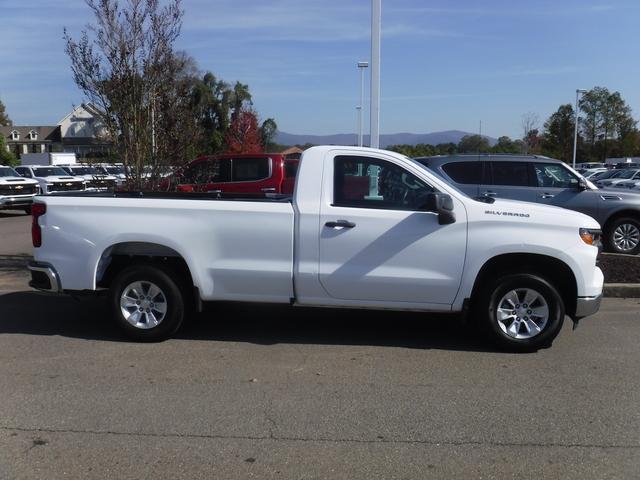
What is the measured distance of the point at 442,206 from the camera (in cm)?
571

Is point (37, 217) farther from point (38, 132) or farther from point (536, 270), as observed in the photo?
point (38, 132)

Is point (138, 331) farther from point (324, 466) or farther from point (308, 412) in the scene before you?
point (324, 466)

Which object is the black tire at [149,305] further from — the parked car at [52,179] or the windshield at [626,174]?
the windshield at [626,174]

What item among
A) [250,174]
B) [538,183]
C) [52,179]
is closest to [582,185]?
[538,183]

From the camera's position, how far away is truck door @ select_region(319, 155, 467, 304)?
5852mm

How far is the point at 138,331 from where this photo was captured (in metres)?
6.20

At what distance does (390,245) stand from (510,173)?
5.93 meters

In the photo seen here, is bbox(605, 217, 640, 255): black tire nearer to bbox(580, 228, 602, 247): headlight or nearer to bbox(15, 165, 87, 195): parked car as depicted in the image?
bbox(580, 228, 602, 247): headlight

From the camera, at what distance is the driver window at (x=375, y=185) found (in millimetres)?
5969

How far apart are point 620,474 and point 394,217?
2.91 m

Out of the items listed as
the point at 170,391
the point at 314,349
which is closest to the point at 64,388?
the point at 170,391

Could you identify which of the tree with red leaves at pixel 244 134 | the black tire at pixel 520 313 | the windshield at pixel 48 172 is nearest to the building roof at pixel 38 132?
the tree with red leaves at pixel 244 134

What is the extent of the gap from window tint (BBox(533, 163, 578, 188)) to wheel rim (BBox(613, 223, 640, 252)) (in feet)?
4.14

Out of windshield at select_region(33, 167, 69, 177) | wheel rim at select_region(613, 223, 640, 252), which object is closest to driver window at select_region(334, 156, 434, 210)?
wheel rim at select_region(613, 223, 640, 252)
